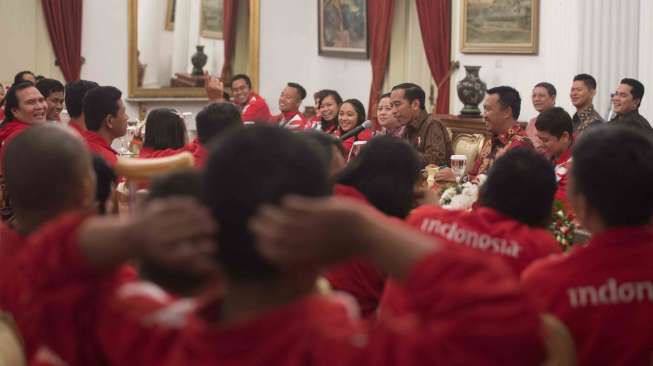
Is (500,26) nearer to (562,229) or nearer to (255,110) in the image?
(255,110)

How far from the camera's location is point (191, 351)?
1.59 m

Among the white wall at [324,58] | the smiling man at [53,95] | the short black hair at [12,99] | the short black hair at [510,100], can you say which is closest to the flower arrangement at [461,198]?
the short black hair at [510,100]

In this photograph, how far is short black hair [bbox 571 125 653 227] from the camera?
228 cm

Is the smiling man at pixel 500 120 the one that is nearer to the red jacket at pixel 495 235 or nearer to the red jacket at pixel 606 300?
the red jacket at pixel 495 235

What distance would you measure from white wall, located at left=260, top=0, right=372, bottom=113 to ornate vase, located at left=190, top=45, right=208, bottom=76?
0.94 m

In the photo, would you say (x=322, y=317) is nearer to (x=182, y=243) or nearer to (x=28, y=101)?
(x=182, y=243)

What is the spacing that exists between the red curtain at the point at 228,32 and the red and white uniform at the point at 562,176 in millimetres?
9602

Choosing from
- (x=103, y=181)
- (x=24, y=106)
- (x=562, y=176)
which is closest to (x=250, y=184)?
(x=103, y=181)

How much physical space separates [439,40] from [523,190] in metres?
10.2

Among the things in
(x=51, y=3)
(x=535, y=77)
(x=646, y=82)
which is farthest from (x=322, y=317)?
(x=51, y=3)

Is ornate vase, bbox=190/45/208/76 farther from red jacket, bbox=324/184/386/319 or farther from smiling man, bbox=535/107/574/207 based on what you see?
red jacket, bbox=324/184/386/319

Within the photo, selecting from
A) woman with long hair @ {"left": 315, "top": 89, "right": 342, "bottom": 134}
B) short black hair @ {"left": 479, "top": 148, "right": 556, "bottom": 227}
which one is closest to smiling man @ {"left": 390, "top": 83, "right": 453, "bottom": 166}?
woman with long hair @ {"left": 315, "top": 89, "right": 342, "bottom": 134}

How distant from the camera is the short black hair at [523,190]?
2797 millimetres

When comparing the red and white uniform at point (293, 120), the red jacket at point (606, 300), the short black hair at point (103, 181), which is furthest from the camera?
the red and white uniform at point (293, 120)
